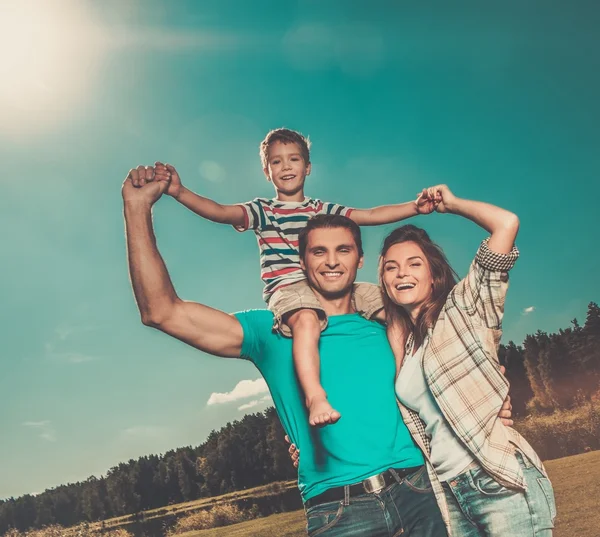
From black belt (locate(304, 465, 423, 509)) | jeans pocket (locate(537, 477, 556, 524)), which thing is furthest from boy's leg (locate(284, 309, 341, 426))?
jeans pocket (locate(537, 477, 556, 524))

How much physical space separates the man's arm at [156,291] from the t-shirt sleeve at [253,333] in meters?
0.04

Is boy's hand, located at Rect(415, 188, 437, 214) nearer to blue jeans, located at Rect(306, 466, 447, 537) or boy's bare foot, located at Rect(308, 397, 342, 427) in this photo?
boy's bare foot, located at Rect(308, 397, 342, 427)

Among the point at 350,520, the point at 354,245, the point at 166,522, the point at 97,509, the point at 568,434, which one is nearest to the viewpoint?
the point at 350,520

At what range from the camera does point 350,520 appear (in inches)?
91.4

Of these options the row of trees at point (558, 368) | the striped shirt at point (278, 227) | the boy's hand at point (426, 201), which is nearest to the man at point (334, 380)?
the boy's hand at point (426, 201)

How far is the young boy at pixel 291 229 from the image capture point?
105 inches

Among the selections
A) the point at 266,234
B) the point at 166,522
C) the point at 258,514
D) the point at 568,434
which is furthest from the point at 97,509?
the point at 266,234

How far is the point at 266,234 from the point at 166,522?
3933 centimetres

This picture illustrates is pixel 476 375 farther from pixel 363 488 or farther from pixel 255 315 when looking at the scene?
pixel 255 315

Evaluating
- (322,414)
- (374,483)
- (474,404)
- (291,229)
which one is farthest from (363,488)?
(291,229)

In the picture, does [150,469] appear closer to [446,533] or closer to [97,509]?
[97,509]

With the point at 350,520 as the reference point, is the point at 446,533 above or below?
below

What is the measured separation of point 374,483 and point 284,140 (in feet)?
10.1

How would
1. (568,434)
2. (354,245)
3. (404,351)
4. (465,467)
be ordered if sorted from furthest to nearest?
(568,434) < (354,245) < (404,351) < (465,467)
